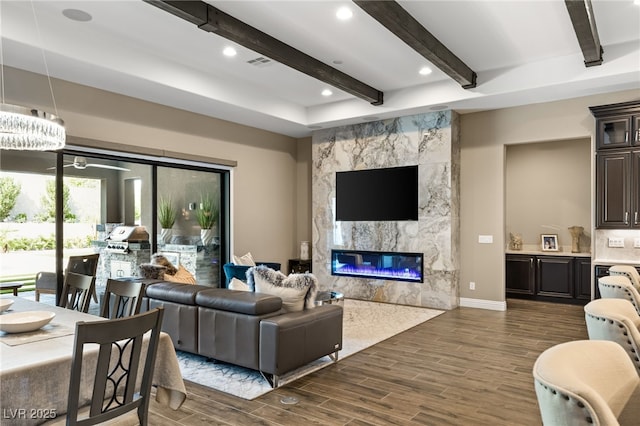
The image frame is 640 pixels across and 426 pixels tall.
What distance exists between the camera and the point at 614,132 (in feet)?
18.6

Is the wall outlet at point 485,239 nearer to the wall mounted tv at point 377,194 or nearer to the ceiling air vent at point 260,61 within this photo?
the wall mounted tv at point 377,194

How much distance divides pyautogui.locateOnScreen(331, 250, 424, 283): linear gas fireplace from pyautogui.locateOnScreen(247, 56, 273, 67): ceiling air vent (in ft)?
12.0

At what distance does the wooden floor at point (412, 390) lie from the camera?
3.10 metres

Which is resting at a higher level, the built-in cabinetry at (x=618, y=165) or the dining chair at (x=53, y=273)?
the built-in cabinetry at (x=618, y=165)

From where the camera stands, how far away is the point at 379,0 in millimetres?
3795

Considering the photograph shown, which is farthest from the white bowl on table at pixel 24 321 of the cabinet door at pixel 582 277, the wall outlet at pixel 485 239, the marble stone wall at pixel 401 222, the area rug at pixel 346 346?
the cabinet door at pixel 582 277

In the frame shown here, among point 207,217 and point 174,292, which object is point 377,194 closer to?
point 207,217

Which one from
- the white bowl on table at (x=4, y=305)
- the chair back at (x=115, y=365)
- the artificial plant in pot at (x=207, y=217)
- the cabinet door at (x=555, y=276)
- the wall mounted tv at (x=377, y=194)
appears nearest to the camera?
the chair back at (x=115, y=365)

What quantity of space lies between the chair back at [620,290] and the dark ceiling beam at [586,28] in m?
2.52

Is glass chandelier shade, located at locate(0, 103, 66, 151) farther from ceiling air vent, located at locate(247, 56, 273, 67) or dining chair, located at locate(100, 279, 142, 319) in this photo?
ceiling air vent, located at locate(247, 56, 273, 67)

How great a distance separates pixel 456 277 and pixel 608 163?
8.73 ft

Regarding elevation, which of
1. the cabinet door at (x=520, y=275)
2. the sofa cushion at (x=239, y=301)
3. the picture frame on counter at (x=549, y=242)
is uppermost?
the picture frame on counter at (x=549, y=242)

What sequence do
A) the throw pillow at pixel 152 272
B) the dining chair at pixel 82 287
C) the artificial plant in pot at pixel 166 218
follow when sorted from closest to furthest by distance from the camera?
the dining chair at pixel 82 287 → the throw pillow at pixel 152 272 → the artificial plant in pot at pixel 166 218

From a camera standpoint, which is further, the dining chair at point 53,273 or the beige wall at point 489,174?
the beige wall at point 489,174
